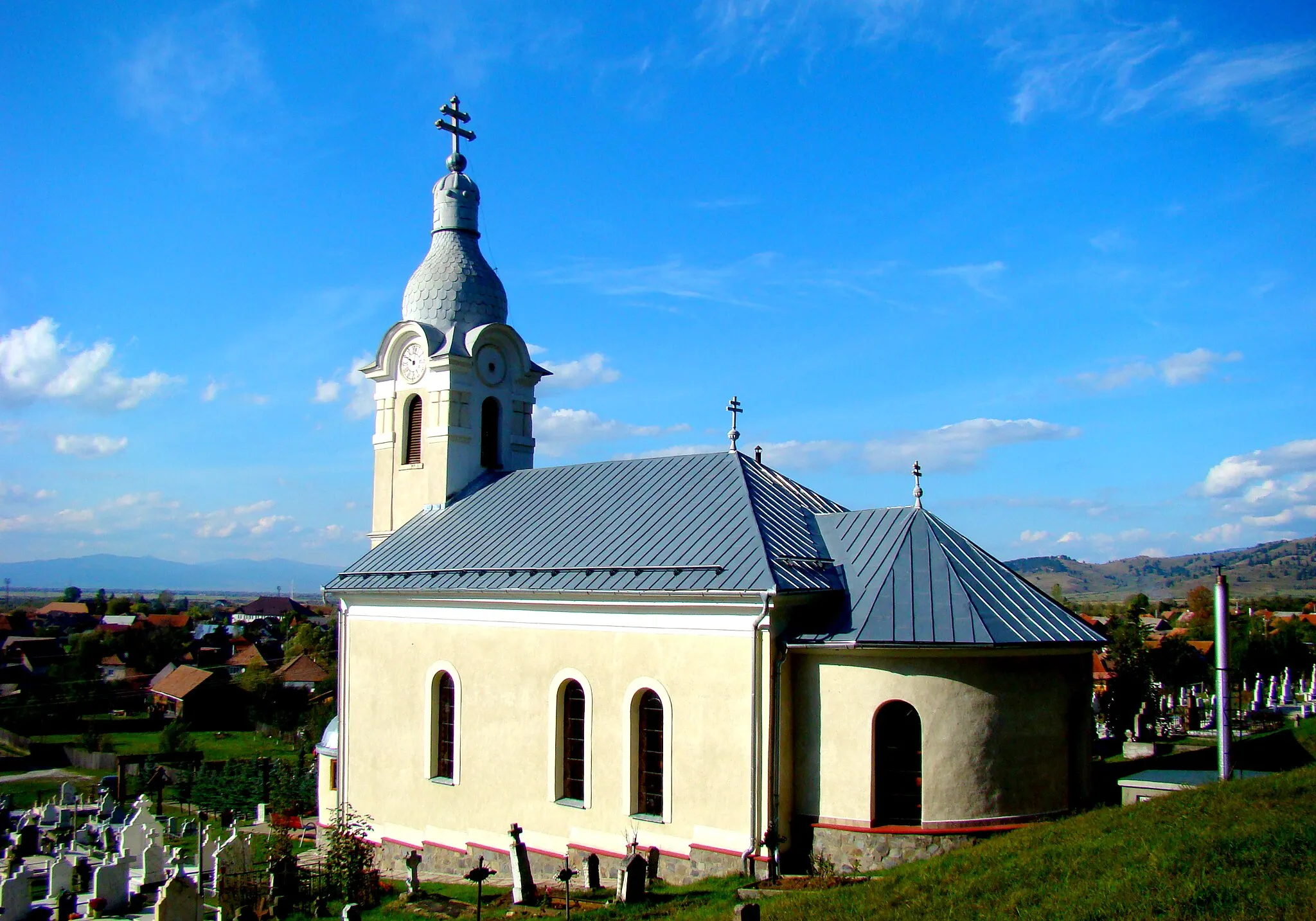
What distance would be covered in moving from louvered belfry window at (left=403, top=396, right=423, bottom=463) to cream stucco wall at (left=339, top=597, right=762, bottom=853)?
4990 millimetres

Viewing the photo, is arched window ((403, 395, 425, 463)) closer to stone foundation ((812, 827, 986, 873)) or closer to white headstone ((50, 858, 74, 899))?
white headstone ((50, 858, 74, 899))

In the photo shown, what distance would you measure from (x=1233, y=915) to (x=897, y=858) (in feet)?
24.6

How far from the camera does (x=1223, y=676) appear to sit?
59.2 ft

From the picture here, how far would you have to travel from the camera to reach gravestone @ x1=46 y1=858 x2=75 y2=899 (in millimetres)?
22781

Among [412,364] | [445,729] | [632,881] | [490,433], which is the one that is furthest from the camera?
[490,433]

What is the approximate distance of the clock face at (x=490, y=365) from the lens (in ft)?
92.9

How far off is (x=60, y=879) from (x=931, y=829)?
735 inches

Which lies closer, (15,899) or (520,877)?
(520,877)

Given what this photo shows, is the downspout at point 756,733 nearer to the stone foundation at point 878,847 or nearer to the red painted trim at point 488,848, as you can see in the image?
the stone foundation at point 878,847

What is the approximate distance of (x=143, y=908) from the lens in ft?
71.4

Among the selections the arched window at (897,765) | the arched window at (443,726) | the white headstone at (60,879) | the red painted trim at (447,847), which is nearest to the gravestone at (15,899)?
the white headstone at (60,879)

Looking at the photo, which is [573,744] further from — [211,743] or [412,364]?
[211,743]

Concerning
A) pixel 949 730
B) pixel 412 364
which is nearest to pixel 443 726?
pixel 412 364

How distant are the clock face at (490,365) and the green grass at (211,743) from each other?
1210 inches
